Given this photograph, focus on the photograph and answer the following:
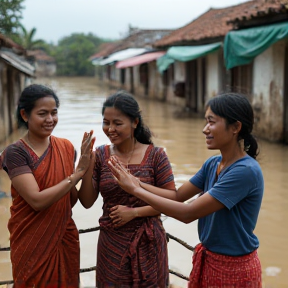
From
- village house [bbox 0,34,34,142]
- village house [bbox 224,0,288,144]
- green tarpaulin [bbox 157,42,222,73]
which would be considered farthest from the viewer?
green tarpaulin [bbox 157,42,222,73]

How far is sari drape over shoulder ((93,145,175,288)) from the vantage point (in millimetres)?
2211

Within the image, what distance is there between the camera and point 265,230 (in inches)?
195

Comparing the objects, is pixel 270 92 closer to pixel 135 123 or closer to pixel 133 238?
pixel 135 123

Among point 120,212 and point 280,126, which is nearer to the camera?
point 120,212

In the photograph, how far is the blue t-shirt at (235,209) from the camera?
1873mm

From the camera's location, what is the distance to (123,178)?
2.03m

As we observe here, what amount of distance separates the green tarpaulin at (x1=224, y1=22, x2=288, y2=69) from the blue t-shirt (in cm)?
673

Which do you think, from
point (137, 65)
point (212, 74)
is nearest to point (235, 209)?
point (212, 74)

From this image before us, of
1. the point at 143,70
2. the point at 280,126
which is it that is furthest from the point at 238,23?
the point at 143,70

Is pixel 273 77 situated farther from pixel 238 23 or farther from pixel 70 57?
pixel 70 57

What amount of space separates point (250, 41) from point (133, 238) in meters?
7.80

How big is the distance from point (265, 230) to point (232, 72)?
7.47 m

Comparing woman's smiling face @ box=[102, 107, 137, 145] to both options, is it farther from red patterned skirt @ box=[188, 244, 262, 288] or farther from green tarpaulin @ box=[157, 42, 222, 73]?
green tarpaulin @ box=[157, 42, 222, 73]

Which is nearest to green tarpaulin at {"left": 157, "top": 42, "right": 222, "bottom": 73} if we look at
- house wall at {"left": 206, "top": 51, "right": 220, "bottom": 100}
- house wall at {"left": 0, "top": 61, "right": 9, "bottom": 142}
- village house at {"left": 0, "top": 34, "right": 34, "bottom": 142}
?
house wall at {"left": 206, "top": 51, "right": 220, "bottom": 100}
